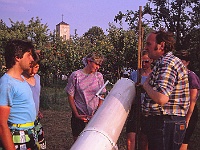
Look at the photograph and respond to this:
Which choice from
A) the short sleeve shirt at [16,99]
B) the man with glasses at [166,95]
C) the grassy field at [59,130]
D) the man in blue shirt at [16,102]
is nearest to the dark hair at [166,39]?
the man with glasses at [166,95]

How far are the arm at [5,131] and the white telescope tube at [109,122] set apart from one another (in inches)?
20.7

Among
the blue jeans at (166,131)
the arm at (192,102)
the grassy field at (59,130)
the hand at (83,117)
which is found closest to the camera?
the blue jeans at (166,131)

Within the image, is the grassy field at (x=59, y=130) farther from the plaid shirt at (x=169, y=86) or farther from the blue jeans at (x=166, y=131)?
the plaid shirt at (x=169, y=86)

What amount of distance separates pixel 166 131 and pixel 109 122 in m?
0.52

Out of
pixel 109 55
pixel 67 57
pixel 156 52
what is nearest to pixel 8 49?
pixel 156 52

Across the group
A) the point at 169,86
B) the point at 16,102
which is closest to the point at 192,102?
the point at 169,86

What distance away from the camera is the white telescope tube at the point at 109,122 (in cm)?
280

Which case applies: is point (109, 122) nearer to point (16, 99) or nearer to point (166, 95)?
point (166, 95)

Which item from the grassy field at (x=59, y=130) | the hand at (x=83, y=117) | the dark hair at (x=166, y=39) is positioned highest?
the dark hair at (x=166, y=39)

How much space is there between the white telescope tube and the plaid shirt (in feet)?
0.67

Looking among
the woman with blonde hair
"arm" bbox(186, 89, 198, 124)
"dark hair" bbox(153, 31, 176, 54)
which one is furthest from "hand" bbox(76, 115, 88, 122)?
"dark hair" bbox(153, 31, 176, 54)

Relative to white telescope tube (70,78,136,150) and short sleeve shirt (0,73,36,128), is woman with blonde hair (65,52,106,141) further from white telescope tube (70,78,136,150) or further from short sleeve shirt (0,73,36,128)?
short sleeve shirt (0,73,36,128)

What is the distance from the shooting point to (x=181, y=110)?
3.01 metres

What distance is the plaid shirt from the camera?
9.18ft
